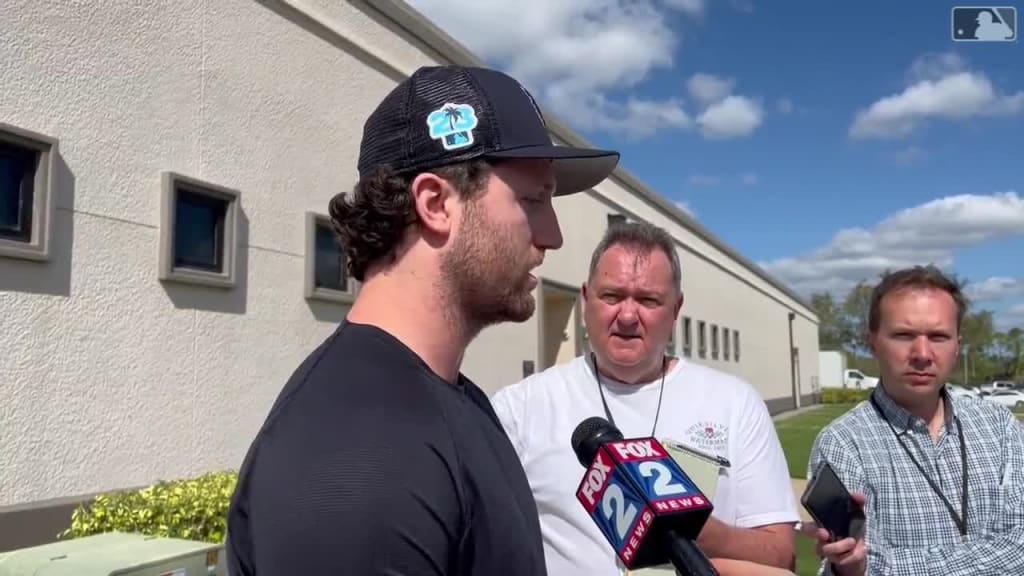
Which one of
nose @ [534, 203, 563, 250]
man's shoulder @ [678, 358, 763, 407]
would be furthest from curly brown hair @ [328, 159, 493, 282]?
man's shoulder @ [678, 358, 763, 407]

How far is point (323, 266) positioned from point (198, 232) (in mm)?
1547

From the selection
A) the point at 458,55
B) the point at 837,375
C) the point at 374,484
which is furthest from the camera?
the point at 837,375

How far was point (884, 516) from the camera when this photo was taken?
2.93 meters

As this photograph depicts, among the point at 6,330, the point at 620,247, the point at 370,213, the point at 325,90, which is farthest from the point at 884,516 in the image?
the point at 325,90

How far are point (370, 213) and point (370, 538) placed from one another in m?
0.69

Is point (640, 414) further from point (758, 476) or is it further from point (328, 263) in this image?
point (328, 263)

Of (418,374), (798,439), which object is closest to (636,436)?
(418,374)

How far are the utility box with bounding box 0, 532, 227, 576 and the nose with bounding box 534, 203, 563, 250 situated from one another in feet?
7.98

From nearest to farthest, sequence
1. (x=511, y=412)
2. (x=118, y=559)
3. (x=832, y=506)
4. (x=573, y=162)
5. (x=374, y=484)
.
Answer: (x=374, y=484), (x=573, y=162), (x=832, y=506), (x=511, y=412), (x=118, y=559)

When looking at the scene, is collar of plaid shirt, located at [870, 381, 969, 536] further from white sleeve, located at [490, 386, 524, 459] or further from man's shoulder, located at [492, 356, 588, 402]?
white sleeve, located at [490, 386, 524, 459]

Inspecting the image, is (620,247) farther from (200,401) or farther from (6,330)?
(200,401)

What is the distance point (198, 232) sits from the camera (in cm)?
650

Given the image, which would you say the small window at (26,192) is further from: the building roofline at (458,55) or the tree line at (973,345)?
the tree line at (973,345)

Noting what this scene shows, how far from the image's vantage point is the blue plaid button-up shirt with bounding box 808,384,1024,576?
2.80 m
